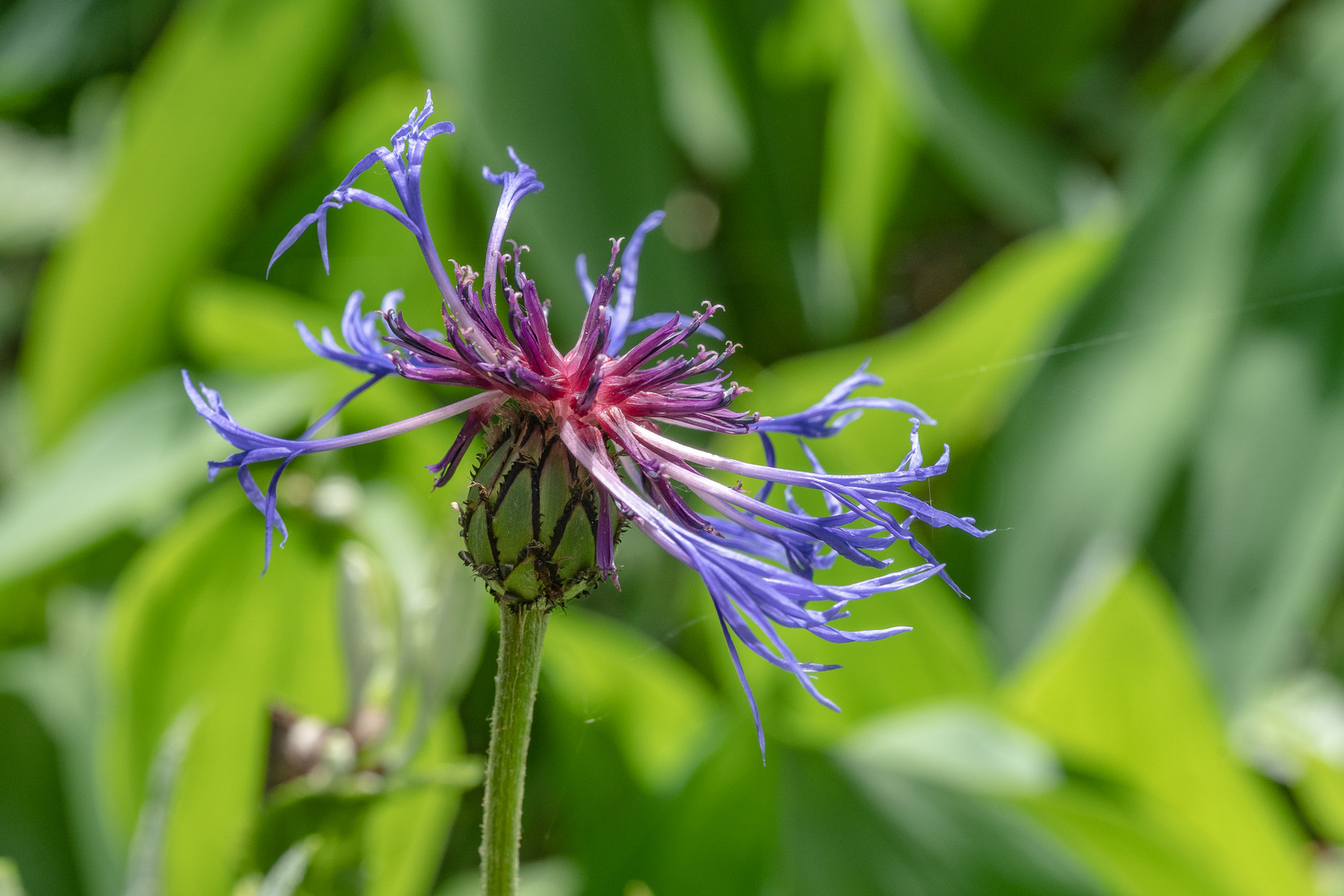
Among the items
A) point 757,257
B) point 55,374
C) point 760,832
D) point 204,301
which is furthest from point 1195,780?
point 55,374

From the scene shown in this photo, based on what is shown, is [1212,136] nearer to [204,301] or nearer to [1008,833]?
[1008,833]

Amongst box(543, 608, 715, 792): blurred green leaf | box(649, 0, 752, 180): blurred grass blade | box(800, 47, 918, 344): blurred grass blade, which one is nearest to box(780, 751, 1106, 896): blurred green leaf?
box(543, 608, 715, 792): blurred green leaf

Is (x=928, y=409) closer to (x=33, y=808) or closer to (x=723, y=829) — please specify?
(x=723, y=829)

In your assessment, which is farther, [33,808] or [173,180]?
[173,180]

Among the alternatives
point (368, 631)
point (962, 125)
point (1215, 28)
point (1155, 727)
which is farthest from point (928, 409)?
point (1215, 28)

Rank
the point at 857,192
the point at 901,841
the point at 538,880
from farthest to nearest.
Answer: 1. the point at 857,192
2. the point at 538,880
3. the point at 901,841

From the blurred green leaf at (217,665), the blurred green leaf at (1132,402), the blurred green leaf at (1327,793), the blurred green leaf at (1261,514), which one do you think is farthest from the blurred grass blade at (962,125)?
the blurred green leaf at (217,665)

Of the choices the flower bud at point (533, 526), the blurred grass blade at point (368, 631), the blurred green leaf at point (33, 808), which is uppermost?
the flower bud at point (533, 526)

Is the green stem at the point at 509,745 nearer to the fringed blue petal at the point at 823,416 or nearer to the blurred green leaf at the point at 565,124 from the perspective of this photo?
the fringed blue petal at the point at 823,416
